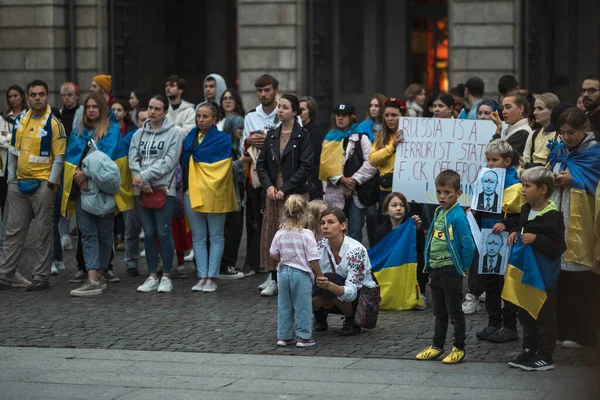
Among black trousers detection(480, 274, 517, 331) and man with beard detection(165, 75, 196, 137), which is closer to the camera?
black trousers detection(480, 274, 517, 331)

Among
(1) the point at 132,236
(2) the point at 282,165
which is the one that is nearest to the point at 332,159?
(2) the point at 282,165

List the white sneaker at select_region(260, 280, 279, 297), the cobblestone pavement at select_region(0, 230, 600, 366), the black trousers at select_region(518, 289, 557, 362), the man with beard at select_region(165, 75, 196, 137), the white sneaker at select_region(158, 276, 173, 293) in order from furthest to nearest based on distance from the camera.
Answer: the man with beard at select_region(165, 75, 196, 137) < the white sneaker at select_region(158, 276, 173, 293) < the white sneaker at select_region(260, 280, 279, 297) < the cobblestone pavement at select_region(0, 230, 600, 366) < the black trousers at select_region(518, 289, 557, 362)

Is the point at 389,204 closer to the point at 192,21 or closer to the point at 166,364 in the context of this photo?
the point at 166,364

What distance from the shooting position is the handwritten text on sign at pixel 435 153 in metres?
11.6

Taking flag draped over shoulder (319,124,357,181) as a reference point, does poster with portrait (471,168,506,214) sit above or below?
below

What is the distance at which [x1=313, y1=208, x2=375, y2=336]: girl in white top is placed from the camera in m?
9.68

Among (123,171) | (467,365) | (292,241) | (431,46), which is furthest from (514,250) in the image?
(431,46)

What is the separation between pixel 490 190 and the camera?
970cm

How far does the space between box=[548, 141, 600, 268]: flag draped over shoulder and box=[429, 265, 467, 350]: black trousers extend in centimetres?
92

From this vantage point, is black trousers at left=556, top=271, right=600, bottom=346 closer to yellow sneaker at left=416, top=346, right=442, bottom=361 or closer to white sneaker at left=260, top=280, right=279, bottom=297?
yellow sneaker at left=416, top=346, right=442, bottom=361

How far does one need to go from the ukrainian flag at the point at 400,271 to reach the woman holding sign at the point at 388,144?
A: 4.06 ft

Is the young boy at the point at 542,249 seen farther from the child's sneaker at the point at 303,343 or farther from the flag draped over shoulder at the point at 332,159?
the flag draped over shoulder at the point at 332,159

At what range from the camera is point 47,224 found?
40.1 feet

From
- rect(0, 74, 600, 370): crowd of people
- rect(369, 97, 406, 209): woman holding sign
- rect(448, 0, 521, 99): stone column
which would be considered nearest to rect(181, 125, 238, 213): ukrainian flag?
rect(0, 74, 600, 370): crowd of people
